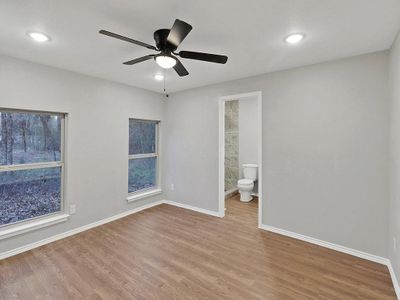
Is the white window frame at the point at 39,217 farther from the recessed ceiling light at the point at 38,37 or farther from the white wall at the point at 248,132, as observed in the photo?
the white wall at the point at 248,132

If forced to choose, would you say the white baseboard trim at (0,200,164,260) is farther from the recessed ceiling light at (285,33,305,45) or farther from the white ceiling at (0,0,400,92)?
the recessed ceiling light at (285,33,305,45)

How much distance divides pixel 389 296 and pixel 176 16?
10.4 ft

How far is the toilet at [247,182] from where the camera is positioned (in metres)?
4.65

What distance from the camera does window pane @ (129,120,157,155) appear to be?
13.5ft

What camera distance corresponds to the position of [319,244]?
2.77 m

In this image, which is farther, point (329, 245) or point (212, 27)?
point (329, 245)

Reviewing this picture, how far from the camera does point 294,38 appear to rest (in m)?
2.07

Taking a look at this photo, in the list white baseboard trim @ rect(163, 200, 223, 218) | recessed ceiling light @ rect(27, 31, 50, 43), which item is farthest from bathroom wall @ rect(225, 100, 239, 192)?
recessed ceiling light @ rect(27, 31, 50, 43)

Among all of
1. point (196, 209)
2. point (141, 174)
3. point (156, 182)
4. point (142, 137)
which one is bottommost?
point (196, 209)

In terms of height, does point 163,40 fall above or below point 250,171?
above

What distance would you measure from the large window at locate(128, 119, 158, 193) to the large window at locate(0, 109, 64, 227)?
1.26 meters

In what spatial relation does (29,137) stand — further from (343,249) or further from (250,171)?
(343,249)

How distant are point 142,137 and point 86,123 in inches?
48.5

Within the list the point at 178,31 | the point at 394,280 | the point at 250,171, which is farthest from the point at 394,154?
the point at 250,171
